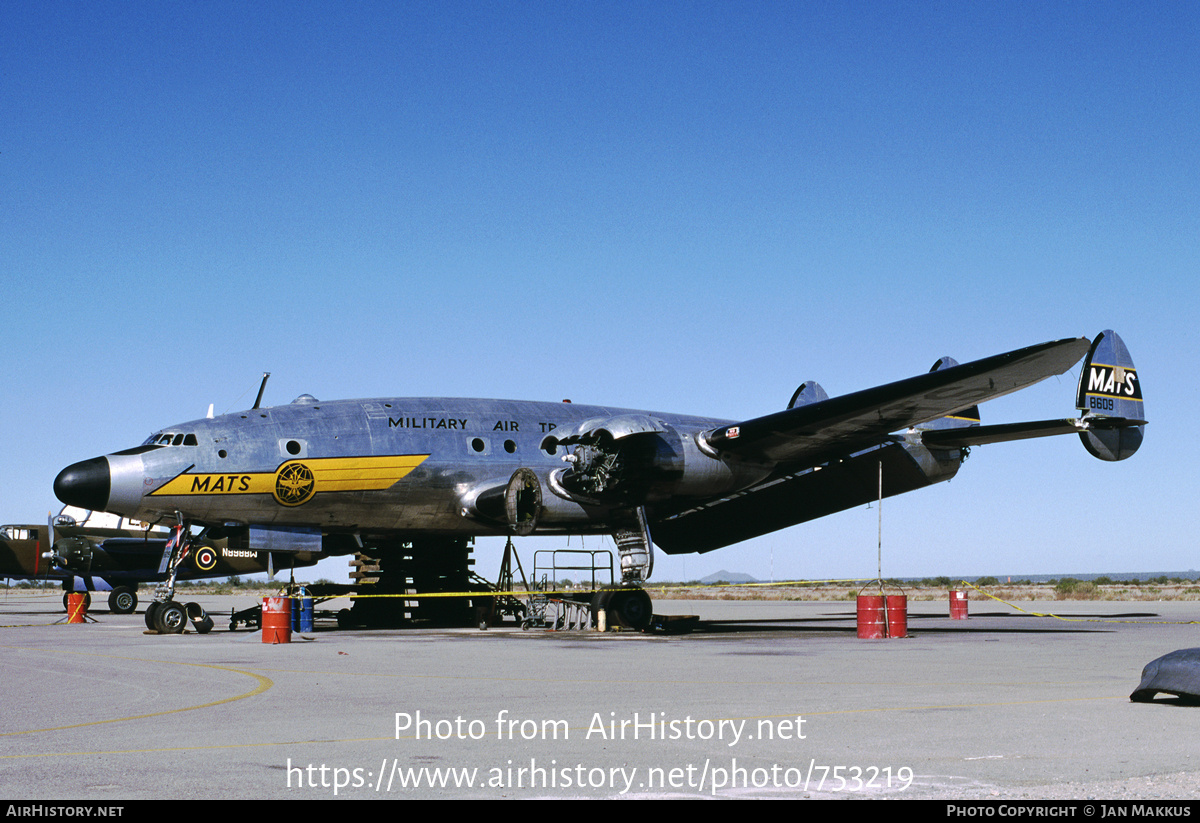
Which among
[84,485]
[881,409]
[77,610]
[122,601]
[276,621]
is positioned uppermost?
[881,409]

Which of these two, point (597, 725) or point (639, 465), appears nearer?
point (597, 725)

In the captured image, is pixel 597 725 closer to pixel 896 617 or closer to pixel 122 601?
pixel 896 617

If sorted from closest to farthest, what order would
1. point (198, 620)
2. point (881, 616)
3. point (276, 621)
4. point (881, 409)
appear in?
1. point (276, 621)
2. point (881, 616)
3. point (881, 409)
4. point (198, 620)

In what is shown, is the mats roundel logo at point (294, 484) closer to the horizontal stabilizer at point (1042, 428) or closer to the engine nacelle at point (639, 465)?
the engine nacelle at point (639, 465)

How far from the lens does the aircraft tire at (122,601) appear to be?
3997 centimetres

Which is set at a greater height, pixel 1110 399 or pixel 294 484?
pixel 1110 399

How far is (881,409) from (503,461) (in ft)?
26.8

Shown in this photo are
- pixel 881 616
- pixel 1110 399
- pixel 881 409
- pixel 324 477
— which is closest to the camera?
pixel 881 616

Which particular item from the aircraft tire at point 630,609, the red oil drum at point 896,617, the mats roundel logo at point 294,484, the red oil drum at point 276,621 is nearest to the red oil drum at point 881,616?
the red oil drum at point 896,617

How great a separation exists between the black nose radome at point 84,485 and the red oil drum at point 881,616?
14.2 m

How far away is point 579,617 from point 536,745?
51.1 ft

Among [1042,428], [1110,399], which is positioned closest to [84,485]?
[1042,428]

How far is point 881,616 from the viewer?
19500 millimetres
